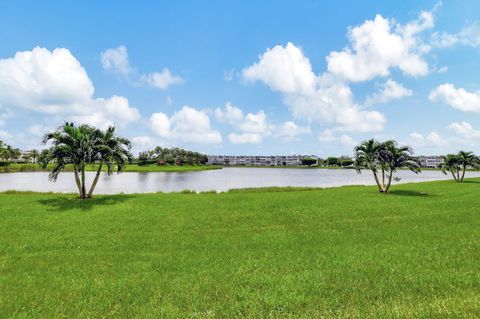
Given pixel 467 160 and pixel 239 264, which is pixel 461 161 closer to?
pixel 467 160

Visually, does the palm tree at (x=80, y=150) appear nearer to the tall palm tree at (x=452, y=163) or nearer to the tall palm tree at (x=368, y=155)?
the tall palm tree at (x=368, y=155)

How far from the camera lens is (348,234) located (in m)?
17.8

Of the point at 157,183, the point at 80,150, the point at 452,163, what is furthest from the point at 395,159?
the point at 157,183

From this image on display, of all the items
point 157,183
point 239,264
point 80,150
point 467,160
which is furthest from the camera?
point 157,183

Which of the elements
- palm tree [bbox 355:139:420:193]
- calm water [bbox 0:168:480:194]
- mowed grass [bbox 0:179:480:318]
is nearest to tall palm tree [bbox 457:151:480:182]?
calm water [bbox 0:168:480:194]

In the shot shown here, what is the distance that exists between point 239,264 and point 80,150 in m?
24.7

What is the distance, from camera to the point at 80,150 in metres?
30.9

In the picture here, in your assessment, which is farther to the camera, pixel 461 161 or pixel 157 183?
pixel 157 183

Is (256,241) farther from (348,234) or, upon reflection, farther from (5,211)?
(5,211)

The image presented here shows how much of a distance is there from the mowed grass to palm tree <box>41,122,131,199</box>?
645cm

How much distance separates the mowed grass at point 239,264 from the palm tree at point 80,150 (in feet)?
21.2

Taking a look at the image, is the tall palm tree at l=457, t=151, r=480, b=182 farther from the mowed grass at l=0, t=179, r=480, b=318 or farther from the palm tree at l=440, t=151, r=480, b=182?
the mowed grass at l=0, t=179, r=480, b=318

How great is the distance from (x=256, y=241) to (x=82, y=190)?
74.0 feet

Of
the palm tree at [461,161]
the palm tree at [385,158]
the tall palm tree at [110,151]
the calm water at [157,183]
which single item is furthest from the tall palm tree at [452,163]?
the tall palm tree at [110,151]
